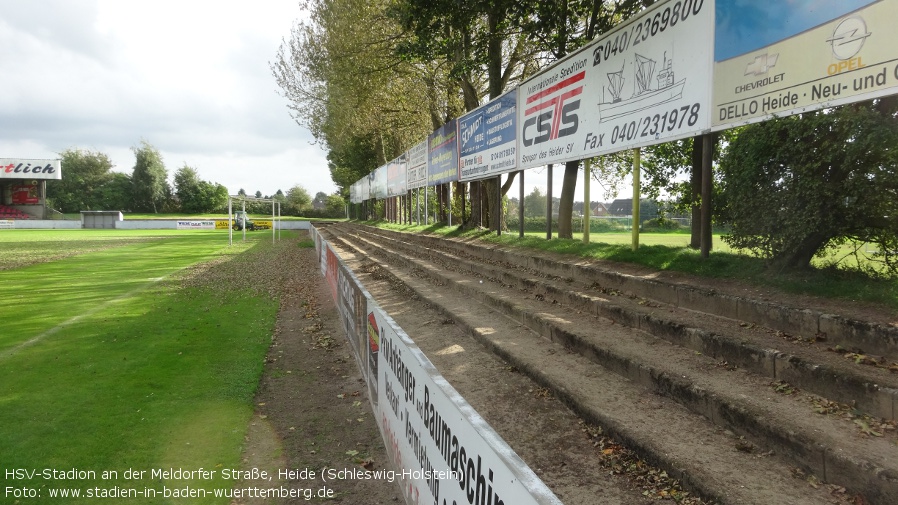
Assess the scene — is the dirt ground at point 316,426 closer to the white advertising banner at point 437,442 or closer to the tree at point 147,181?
the white advertising banner at point 437,442

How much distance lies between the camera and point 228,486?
4.41 metres

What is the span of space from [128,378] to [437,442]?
240 inches

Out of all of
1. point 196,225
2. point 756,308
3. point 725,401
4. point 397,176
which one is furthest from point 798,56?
point 196,225

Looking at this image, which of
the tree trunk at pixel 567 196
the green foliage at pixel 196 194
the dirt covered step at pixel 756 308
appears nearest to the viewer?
the dirt covered step at pixel 756 308

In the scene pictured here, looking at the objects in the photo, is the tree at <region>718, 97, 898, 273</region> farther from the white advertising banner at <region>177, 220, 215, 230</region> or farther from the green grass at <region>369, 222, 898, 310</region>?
the white advertising banner at <region>177, 220, 215, 230</region>

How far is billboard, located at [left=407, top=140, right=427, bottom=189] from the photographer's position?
23.5 meters

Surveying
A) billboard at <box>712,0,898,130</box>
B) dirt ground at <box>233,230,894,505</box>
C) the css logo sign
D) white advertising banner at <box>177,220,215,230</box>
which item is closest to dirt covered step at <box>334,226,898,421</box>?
dirt ground at <box>233,230,894,505</box>

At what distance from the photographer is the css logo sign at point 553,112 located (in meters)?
10.5

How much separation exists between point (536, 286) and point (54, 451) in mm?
6210

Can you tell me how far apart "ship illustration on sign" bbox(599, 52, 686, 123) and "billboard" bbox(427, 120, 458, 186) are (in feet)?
31.2

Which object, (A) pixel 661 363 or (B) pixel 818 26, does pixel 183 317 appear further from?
(B) pixel 818 26

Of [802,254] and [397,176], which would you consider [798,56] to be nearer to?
[802,254]

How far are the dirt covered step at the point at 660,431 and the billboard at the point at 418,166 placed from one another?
689 inches

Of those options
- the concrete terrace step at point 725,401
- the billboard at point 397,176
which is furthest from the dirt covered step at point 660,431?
the billboard at point 397,176
